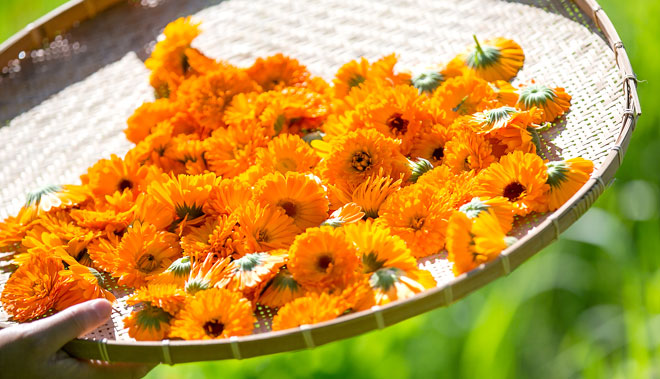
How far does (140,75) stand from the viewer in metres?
1.28

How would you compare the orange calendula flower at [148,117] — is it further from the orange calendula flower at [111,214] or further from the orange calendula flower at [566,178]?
the orange calendula flower at [566,178]

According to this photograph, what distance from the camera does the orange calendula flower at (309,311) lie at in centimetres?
74

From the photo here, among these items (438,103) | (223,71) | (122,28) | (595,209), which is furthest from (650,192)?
(122,28)

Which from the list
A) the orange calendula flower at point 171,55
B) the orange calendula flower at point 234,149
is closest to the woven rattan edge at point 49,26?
the orange calendula flower at point 171,55

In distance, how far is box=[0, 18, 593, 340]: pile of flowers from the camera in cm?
78

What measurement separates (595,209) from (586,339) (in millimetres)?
284

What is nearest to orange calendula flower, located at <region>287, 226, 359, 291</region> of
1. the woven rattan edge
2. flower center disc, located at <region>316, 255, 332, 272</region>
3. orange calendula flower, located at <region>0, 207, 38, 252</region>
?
flower center disc, located at <region>316, 255, 332, 272</region>

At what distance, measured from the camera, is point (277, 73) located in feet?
3.72

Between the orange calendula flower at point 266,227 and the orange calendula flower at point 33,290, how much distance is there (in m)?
0.22

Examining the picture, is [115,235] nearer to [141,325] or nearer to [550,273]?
[141,325]

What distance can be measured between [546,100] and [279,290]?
416mm

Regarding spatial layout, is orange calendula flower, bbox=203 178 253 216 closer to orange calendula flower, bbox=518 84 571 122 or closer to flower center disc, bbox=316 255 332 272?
flower center disc, bbox=316 255 332 272

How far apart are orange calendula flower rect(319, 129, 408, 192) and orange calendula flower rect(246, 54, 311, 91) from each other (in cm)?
24

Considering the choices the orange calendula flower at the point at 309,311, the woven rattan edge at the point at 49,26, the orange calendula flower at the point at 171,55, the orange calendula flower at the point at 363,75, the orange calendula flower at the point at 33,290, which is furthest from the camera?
the woven rattan edge at the point at 49,26
